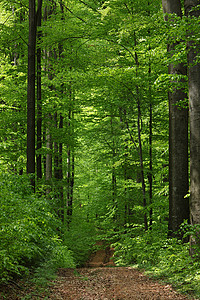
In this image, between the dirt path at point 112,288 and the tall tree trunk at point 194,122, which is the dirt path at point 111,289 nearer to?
the dirt path at point 112,288

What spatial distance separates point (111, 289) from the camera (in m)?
6.16

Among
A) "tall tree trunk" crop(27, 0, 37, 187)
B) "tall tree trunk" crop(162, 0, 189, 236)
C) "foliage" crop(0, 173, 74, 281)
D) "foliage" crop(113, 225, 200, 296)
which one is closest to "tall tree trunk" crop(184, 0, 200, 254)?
"foliage" crop(113, 225, 200, 296)

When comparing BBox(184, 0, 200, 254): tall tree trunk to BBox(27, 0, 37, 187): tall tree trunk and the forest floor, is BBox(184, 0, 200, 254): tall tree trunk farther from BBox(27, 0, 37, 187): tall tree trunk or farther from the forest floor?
BBox(27, 0, 37, 187): tall tree trunk

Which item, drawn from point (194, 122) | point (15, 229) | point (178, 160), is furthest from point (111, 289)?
point (178, 160)

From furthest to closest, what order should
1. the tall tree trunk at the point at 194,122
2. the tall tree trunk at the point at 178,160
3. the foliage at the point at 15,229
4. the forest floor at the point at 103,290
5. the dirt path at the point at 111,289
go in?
the tall tree trunk at the point at 178,160
the tall tree trunk at the point at 194,122
the dirt path at the point at 111,289
the forest floor at the point at 103,290
the foliage at the point at 15,229

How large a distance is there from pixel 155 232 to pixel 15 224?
21.2 ft

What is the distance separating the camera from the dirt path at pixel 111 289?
17.7ft

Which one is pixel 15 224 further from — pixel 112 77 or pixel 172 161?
pixel 112 77

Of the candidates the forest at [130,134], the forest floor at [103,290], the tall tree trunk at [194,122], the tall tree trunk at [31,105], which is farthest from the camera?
the tall tree trunk at [31,105]

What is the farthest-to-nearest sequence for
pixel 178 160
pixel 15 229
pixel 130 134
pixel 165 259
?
pixel 130 134 < pixel 178 160 < pixel 165 259 < pixel 15 229

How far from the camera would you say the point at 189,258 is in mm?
6461

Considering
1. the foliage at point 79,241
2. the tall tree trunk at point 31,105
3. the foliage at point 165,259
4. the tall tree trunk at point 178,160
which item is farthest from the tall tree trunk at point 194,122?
the foliage at point 79,241

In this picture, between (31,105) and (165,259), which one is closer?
(165,259)

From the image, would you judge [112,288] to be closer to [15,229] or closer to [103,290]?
[103,290]
